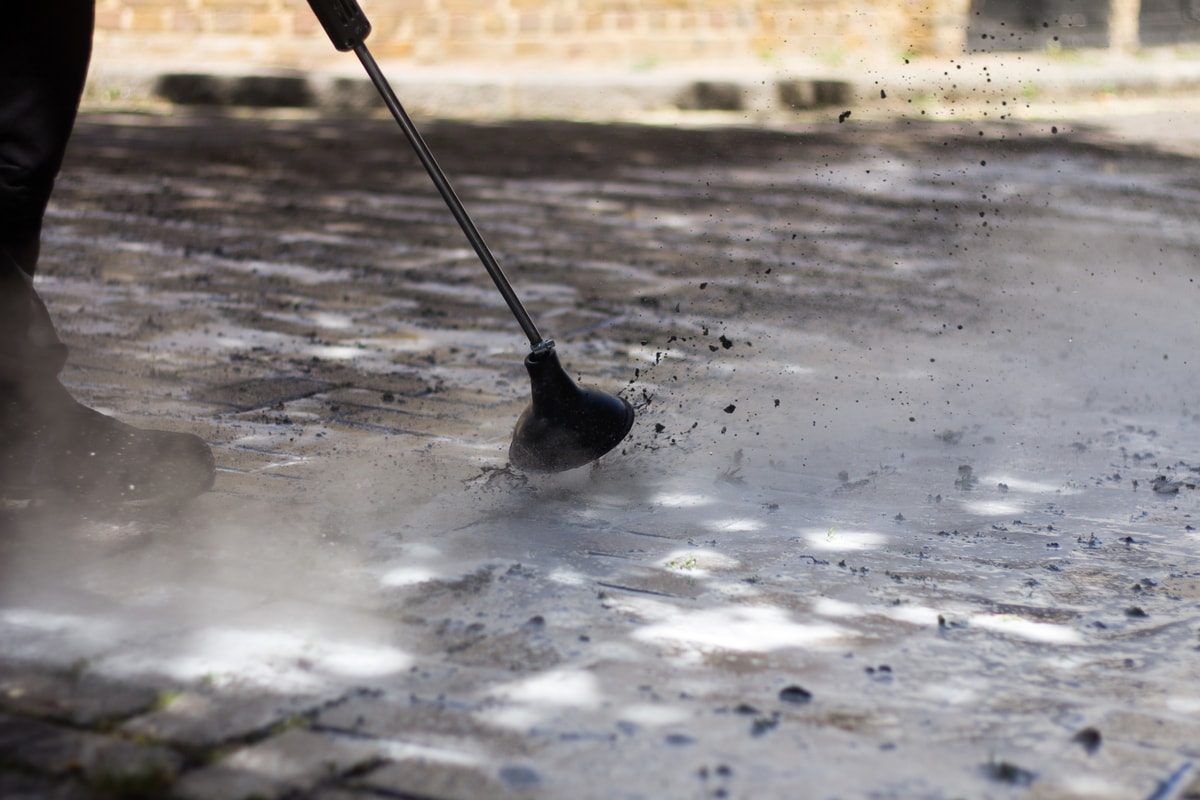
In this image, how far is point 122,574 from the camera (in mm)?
2494

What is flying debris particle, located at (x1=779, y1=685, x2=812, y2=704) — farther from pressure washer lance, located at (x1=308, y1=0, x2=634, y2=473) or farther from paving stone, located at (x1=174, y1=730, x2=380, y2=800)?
pressure washer lance, located at (x1=308, y1=0, x2=634, y2=473)

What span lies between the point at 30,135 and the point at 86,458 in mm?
642

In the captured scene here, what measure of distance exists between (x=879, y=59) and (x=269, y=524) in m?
10.4

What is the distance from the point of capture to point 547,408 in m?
3.03

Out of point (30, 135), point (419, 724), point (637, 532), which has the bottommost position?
point (637, 532)

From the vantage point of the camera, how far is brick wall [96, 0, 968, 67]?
470 inches

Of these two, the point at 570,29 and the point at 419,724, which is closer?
the point at 419,724

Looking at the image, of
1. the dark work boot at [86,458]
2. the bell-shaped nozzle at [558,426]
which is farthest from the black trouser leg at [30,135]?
the bell-shaped nozzle at [558,426]

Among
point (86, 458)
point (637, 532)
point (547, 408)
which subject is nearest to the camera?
point (637, 532)

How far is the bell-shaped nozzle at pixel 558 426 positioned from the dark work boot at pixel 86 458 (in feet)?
2.04

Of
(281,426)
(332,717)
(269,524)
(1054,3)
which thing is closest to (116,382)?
(281,426)

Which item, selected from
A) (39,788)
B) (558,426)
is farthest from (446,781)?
(558,426)

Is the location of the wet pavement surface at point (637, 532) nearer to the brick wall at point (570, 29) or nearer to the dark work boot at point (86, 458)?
the dark work boot at point (86, 458)

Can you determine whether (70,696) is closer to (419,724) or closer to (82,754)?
(82,754)
